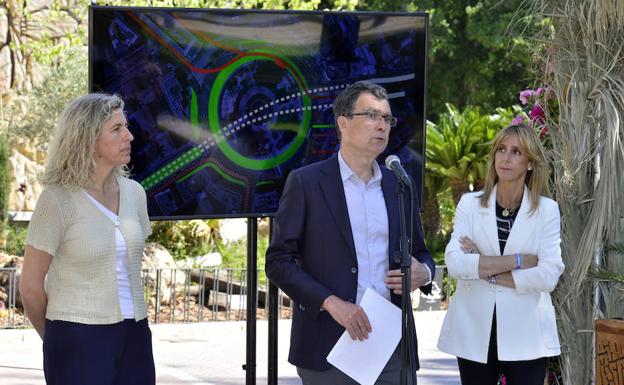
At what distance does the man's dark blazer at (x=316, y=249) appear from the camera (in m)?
4.91

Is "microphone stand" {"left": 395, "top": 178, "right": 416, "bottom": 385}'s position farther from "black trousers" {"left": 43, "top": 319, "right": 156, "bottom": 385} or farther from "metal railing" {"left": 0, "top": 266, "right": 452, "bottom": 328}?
"metal railing" {"left": 0, "top": 266, "right": 452, "bottom": 328}

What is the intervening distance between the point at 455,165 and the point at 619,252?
17.5 meters

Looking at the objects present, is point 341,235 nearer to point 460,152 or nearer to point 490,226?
point 490,226

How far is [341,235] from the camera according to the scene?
4949 mm

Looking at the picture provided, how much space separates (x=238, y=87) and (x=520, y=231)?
6.13 feet

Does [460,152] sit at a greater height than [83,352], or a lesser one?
greater

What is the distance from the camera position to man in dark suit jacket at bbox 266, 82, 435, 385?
4.93 metres

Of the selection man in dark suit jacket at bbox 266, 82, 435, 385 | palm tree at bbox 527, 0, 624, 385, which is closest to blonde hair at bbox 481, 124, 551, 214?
palm tree at bbox 527, 0, 624, 385

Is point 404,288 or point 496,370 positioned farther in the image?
point 496,370

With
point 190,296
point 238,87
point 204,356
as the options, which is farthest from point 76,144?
point 190,296

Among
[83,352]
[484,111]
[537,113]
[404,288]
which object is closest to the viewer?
[404,288]

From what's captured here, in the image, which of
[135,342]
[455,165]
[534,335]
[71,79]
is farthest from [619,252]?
[71,79]

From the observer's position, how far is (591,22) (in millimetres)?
6457

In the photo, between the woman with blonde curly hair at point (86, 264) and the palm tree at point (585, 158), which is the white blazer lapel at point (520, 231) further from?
the woman with blonde curly hair at point (86, 264)
